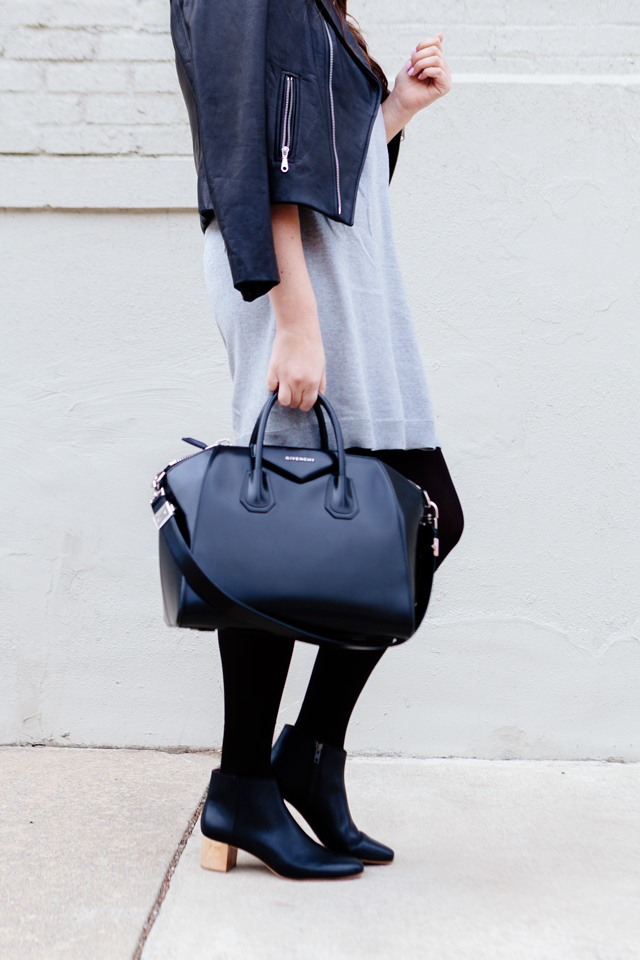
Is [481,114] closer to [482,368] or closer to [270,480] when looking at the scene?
[482,368]

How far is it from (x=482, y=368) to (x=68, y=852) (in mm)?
1542

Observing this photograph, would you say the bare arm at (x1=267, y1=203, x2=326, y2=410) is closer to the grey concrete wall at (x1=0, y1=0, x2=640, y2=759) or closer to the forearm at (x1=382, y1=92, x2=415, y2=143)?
the forearm at (x1=382, y1=92, x2=415, y2=143)

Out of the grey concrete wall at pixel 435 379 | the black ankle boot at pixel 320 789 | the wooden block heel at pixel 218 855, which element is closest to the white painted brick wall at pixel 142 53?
the grey concrete wall at pixel 435 379

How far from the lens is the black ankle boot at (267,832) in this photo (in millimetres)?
1297

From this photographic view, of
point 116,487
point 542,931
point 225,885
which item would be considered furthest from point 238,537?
point 116,487

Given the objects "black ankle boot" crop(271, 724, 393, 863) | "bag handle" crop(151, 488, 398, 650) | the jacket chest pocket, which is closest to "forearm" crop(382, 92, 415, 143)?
the jacket chest pocket

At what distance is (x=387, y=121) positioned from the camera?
151 centimetres

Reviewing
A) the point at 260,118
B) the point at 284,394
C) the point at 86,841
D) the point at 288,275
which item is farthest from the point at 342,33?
the point at 86,841

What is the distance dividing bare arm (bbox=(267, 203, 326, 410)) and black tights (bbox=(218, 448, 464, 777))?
0.55 ft

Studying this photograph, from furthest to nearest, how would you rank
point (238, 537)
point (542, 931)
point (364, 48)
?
point (364, 48), point (542, 931), point (238, 537)

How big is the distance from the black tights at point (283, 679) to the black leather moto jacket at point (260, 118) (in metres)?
0.38

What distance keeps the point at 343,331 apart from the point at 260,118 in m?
0.33

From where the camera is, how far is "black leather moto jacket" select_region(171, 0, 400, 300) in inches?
43.9

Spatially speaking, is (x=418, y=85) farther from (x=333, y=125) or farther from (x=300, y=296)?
(x=300, y=296)
